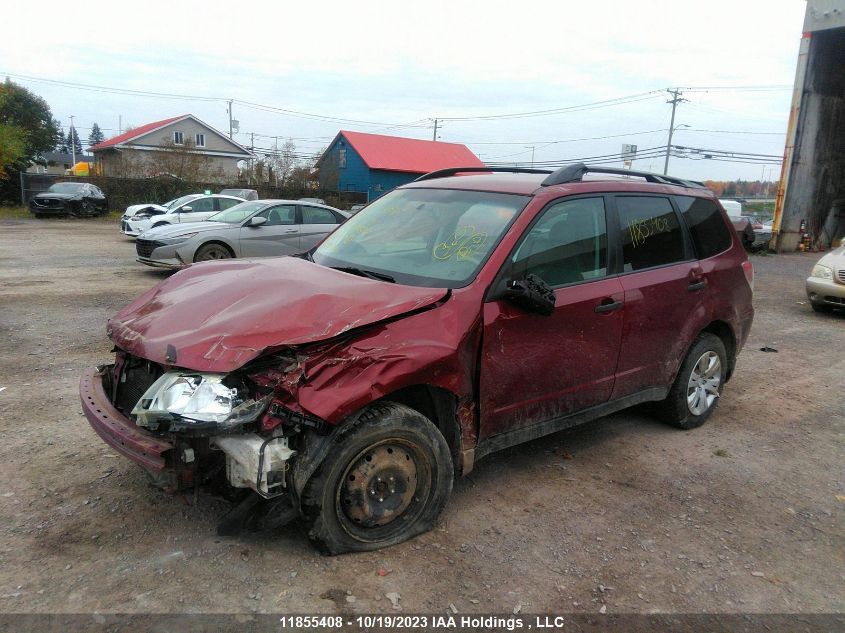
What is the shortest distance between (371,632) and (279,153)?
43177 mm

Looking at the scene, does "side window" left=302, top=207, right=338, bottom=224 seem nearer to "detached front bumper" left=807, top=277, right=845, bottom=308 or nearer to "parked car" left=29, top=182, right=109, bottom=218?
"detached front bumper" left=807, top=277, right=845, bottom=308

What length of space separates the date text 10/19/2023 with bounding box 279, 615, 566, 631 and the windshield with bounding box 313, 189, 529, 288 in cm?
162

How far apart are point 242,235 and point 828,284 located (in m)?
9.76

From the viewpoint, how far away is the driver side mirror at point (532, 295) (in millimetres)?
3424

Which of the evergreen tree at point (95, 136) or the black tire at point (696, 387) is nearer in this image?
the black tire at point (696, 387)

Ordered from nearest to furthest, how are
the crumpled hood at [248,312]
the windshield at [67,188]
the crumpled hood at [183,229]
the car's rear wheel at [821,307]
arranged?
the crumpled hood at [248,312]
the car's rear wheel at [821,307]
the crumpled hood at [183,229]
the windshield at [67,188]

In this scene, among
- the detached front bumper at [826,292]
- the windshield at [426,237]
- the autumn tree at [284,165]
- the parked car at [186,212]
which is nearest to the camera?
the windshield at [426,237]

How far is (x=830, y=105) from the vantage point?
20.2 metres

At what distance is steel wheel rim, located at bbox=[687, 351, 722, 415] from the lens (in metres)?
5.00

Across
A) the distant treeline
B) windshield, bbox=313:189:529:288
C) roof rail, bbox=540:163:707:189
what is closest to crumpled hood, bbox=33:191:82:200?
windshield, bbox=313:189:529:288

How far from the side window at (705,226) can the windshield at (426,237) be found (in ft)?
5.94

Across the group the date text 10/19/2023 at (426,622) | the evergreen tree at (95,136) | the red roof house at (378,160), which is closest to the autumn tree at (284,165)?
the red roof house at (378,160)

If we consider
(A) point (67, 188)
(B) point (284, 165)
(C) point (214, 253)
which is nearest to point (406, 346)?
Result: (C) point (214, 253)

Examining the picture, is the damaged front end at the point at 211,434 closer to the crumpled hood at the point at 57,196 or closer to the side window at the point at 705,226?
the side window at the point at 705,226
